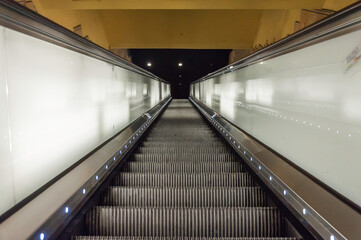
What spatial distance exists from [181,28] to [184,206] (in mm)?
12227

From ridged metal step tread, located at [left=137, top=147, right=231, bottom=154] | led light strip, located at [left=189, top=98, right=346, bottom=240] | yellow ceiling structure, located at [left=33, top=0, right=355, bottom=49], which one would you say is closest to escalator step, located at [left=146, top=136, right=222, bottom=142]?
ridged metal step tread, located at [left=137, top=147, right=231, bottom=154]

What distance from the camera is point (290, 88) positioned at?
148 inches

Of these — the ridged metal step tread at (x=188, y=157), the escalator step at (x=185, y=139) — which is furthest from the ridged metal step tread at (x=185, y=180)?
the escalator step at (x=185, y=139)

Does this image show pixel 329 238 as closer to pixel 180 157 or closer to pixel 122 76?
pixel 180 157

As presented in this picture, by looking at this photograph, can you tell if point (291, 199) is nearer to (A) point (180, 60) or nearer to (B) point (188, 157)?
(B) point (188, 157)

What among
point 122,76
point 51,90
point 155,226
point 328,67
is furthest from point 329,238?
point 122,76

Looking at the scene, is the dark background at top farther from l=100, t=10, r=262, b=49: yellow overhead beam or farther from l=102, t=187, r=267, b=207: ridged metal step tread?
l=102, t=187, r=267, b=207: ridged metal step tread

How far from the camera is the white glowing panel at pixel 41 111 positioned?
2.26 metres

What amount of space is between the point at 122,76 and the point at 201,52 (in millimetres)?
24360

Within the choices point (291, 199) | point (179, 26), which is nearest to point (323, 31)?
point (291, 199)

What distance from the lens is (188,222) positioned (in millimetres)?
3316

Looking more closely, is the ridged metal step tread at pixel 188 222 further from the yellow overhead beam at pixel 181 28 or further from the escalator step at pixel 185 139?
the yellow overhead beam at pixel 181 28

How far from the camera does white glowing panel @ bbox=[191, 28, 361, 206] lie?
243 cm

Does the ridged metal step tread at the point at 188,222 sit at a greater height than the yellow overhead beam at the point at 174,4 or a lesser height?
lesser
